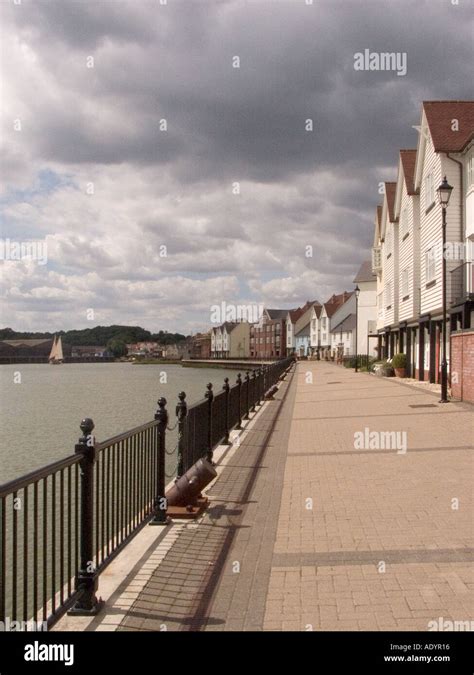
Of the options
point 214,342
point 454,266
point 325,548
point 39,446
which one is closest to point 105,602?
point 325,548

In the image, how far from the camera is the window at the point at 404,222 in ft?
109

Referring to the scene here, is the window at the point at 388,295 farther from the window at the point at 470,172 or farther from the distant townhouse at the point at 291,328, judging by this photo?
the distant townhouse at the point at 291,328

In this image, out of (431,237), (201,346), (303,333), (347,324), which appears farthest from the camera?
Answer: (201,346)

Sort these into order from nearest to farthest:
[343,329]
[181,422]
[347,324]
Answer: [181,422] < [347,324] < [343,329]

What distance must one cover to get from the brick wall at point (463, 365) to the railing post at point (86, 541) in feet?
48.1

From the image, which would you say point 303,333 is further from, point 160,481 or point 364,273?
point 160,481

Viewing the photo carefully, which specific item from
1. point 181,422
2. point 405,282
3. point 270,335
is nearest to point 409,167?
point 405,282

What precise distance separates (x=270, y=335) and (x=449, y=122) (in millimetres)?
113651

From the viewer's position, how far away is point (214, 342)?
164250mm

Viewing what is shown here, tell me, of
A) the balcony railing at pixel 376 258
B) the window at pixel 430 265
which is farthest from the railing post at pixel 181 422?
the balcony railing at pixel 376 258

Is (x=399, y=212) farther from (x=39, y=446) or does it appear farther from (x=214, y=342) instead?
(x=214, y=342)

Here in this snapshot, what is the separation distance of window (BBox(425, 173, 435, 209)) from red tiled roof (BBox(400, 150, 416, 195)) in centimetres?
308

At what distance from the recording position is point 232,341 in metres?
155

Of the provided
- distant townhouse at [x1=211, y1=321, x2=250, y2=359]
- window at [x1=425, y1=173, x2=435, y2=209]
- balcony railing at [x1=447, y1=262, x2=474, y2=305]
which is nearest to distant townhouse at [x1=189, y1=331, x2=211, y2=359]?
distant townhouse at [x1=211, y1=321, x2=250, y2=359]
